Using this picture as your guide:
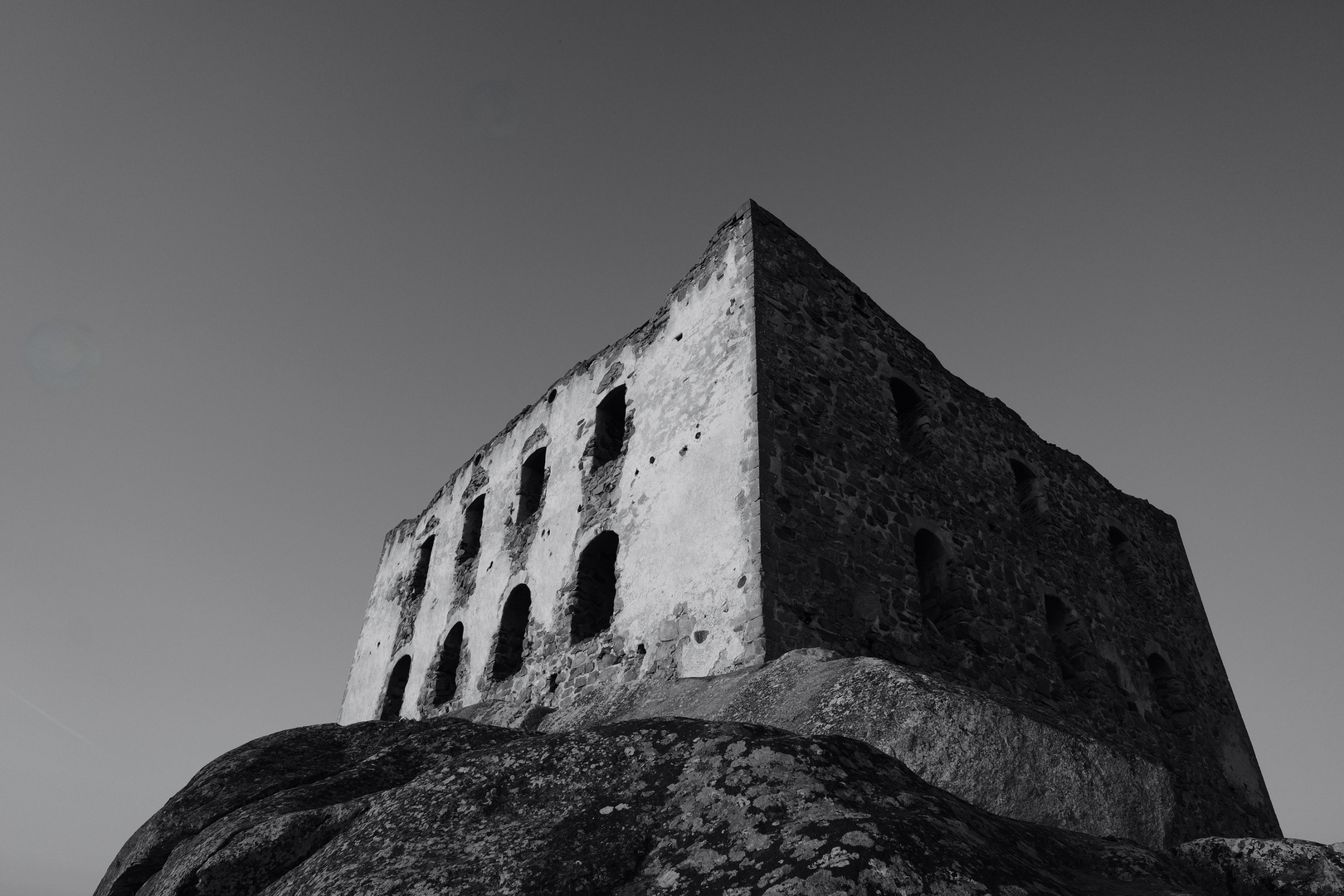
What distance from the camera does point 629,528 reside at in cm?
892

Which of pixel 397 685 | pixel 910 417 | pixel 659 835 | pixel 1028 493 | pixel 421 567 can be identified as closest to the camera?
pixel 659 835

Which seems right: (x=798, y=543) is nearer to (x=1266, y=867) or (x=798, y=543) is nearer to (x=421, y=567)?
(x=1266, y=867)

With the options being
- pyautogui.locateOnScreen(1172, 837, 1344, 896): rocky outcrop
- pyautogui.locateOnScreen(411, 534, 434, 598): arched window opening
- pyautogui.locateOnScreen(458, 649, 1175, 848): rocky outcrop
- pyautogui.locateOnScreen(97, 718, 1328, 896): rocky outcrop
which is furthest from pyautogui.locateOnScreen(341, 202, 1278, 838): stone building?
pyautogui.locateOnScreen(97, 718, 1328, 896): rocky outcrop

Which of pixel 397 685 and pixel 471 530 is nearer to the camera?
pixel 471 530

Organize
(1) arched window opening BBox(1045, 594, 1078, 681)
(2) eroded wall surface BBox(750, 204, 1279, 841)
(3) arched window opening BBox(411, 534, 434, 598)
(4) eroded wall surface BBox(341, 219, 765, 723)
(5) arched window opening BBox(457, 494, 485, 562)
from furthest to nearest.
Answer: (3) arched window opening BBox(411, 534, 434, 598), (5) arched window opening BBox(457, 494, 485, 562), (1) arched window opening BBox(1045, 594, 1078, 681), (2) eroded wall surface BBox(750, 204, 1279, 841), (4) eroded wall surface BBox(341, 219, 765, 723)

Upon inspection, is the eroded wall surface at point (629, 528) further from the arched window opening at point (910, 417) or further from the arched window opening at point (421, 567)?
the arched window opening at point (910, 417)

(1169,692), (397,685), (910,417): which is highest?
(910,417)

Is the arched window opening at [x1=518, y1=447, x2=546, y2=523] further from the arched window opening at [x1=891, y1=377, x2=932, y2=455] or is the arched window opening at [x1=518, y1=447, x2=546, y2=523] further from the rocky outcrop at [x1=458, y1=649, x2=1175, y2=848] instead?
the rocky outcrop at [x1=458, y1=649, x2=1175, y2=848]

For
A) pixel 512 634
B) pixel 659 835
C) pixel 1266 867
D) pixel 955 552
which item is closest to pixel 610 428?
pixel 512 634

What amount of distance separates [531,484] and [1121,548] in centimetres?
875

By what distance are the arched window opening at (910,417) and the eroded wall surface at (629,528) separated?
2.49m

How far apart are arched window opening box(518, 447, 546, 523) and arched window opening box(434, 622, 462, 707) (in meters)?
1.87

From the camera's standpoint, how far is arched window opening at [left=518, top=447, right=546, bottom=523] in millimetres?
11680

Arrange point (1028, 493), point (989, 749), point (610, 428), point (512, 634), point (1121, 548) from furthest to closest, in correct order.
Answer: point (1121, 548) → point (1028, 493) → point (610, 428) → point (512, 634) → point (989, 749)
